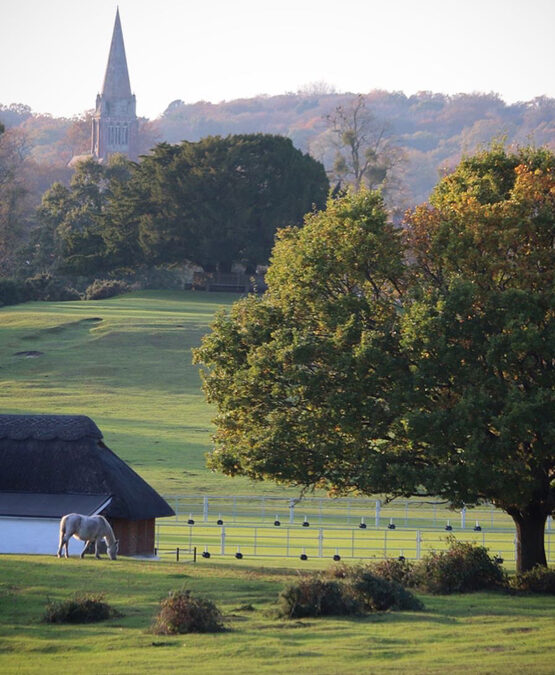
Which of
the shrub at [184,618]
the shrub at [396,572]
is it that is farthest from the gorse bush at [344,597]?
the shrub at [396,572]

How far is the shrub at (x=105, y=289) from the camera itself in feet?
361

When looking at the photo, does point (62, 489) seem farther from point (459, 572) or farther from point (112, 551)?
point (459, 572)

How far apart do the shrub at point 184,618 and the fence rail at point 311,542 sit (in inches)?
523

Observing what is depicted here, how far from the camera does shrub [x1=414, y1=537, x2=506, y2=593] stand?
90.8 ft

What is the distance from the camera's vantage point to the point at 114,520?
3484cm

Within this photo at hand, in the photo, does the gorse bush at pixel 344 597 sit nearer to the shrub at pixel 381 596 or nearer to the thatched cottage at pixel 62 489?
the shrub at pixel 381 596

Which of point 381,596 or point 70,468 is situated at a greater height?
point 70,468

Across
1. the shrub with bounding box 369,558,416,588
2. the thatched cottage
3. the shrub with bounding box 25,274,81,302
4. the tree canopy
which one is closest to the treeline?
the tree canopy

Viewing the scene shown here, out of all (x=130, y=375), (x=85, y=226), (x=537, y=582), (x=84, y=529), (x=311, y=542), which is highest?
(x=85, y=226)

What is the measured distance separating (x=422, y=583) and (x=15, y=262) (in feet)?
330

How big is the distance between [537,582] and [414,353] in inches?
238

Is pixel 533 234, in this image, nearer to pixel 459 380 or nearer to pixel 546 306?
pixel 546 306

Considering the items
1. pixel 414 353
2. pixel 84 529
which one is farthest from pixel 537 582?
pixel 84 529

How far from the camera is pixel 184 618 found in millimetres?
21484
